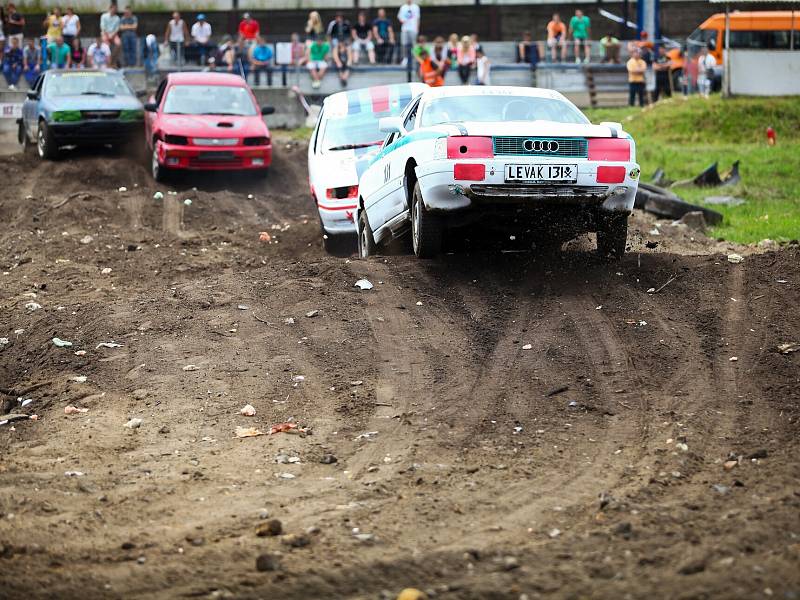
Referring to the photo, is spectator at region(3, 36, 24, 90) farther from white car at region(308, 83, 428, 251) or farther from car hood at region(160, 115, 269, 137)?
white car at region(308, 83, 428, 251)

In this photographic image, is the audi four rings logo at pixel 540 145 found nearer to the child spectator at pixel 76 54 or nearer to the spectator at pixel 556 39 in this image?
the spectator at pixel 556 39

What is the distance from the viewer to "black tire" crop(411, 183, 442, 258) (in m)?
10.6

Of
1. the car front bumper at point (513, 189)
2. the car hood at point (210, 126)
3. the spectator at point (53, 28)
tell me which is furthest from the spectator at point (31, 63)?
the car front bumper at point (513, 189)

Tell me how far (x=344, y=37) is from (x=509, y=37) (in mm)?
10005

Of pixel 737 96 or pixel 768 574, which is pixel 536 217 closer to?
pixel 768 574

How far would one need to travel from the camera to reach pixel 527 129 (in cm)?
1016

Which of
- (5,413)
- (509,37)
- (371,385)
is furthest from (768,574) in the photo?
(509,37)

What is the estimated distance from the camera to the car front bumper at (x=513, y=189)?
996 cm

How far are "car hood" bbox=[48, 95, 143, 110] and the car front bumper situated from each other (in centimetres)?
1371

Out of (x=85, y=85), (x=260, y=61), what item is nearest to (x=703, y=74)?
(x=260, y=61)

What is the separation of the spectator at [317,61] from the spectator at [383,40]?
1756 millimetres

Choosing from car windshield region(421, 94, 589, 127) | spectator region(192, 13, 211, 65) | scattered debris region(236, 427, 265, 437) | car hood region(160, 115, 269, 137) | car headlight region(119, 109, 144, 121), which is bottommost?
scattered debris region(236, 427, 265, 437)

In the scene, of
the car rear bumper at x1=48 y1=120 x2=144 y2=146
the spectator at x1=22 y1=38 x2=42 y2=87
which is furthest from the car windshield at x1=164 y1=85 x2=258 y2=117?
the spectator at x1=22 y1=38 x2=42 y2=87

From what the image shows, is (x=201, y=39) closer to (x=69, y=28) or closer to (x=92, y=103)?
(x=69, y=28)
